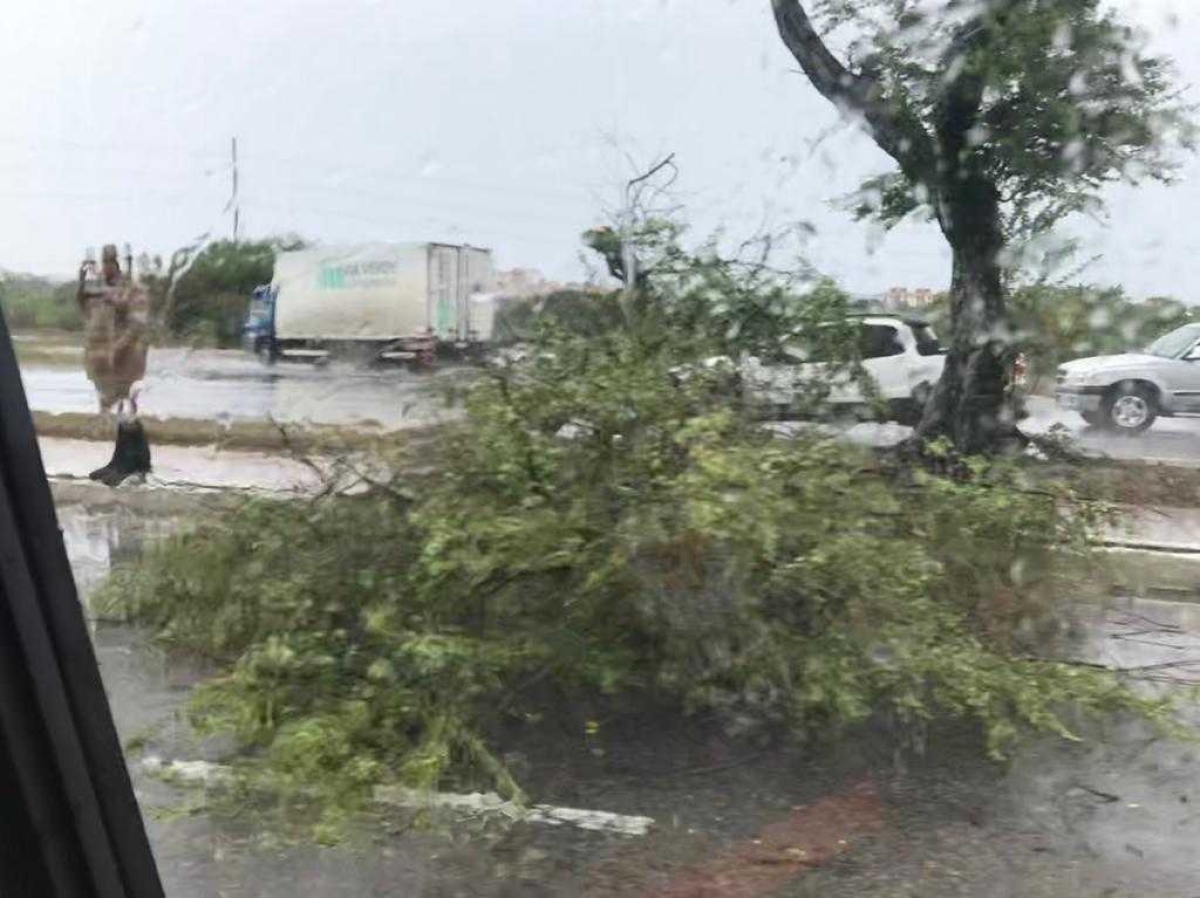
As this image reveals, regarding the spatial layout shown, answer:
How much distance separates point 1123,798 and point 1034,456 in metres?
1.54

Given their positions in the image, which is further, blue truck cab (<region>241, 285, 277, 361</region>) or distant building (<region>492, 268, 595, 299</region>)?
blue truck cab (<region>241, 285, 277, 361</region>)

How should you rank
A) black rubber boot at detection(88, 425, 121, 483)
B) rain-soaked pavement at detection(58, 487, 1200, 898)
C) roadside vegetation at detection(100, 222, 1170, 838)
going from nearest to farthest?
rain-soaked pavement at detection(58, 487, 1200, 898) < roadside vegetation at detection(100, 222, 1170, 838) < black rubber boot at detection(88, 425, 121, 483)

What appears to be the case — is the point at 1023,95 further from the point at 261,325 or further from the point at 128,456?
the point at 128,456

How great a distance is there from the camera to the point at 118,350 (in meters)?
5.86

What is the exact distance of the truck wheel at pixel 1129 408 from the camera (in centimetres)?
541

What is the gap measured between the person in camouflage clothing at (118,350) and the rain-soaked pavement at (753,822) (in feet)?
3.44

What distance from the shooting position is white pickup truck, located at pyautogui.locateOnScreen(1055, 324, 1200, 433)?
17.6 ft

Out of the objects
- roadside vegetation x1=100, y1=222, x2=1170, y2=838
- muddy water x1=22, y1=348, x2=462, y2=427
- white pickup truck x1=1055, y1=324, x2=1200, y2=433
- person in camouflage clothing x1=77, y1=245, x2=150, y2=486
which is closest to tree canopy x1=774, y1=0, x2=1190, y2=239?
white pickup truck x1=1055, y1=324, x2=1200, y2=433

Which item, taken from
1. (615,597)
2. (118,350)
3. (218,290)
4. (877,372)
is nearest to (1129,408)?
(877,372)

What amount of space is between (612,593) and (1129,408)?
263cm

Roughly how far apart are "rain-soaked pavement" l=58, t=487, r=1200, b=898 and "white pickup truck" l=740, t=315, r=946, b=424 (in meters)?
1.12

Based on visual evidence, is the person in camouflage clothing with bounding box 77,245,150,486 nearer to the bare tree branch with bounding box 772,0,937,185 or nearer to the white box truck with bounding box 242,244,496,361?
the white box truck with bounding box 242,244,496,361

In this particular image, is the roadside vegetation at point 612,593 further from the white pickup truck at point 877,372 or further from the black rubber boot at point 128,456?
the black rubber boot at point 128,456

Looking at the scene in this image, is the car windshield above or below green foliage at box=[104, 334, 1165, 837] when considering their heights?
above
